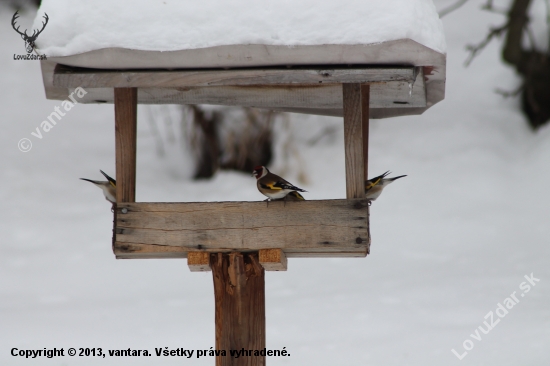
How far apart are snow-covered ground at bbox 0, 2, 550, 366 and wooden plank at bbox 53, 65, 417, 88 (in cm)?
267

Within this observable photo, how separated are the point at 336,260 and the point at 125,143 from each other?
14.3ft

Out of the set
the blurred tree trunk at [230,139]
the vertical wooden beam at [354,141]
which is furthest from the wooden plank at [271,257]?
the blurred tree trunk at [230,139]

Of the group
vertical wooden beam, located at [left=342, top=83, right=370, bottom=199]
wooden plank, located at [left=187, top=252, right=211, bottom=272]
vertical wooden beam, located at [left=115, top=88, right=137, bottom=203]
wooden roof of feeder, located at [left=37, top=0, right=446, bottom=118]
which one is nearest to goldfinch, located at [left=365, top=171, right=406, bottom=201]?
vertical wooden beam, located at [left=342, top=83, right=370, bottom=199]

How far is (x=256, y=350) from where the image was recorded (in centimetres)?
369

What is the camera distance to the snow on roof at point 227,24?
3.09 meters

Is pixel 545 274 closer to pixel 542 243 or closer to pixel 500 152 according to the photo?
pixel 542 243

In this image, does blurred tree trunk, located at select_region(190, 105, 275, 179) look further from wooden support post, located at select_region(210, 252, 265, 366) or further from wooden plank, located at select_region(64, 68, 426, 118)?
wooden support post, located at select_region(210, 252, 265, 366)

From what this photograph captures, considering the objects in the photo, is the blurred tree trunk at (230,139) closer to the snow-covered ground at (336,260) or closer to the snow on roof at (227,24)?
the snow-covered ground at (336,260)

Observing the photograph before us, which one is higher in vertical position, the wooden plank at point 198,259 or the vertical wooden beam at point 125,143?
the vertical wooden beam at point 125,143

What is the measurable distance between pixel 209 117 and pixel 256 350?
5.39 metres

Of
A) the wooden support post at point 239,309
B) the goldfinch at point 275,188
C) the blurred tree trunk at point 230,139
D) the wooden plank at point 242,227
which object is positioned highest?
the blurred tree trunk at point 230,139

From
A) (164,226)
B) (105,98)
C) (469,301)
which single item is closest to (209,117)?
(469,301)

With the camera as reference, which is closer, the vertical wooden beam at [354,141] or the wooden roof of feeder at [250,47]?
the wooden roof of feeder at [250,47]

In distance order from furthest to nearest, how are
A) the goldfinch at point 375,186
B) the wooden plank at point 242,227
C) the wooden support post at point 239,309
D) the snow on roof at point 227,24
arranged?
the goldfinch at point 375,186, the wooden support post at point 239,309, the wooden plank at point 242,227, the snow on roof at point 227,24
